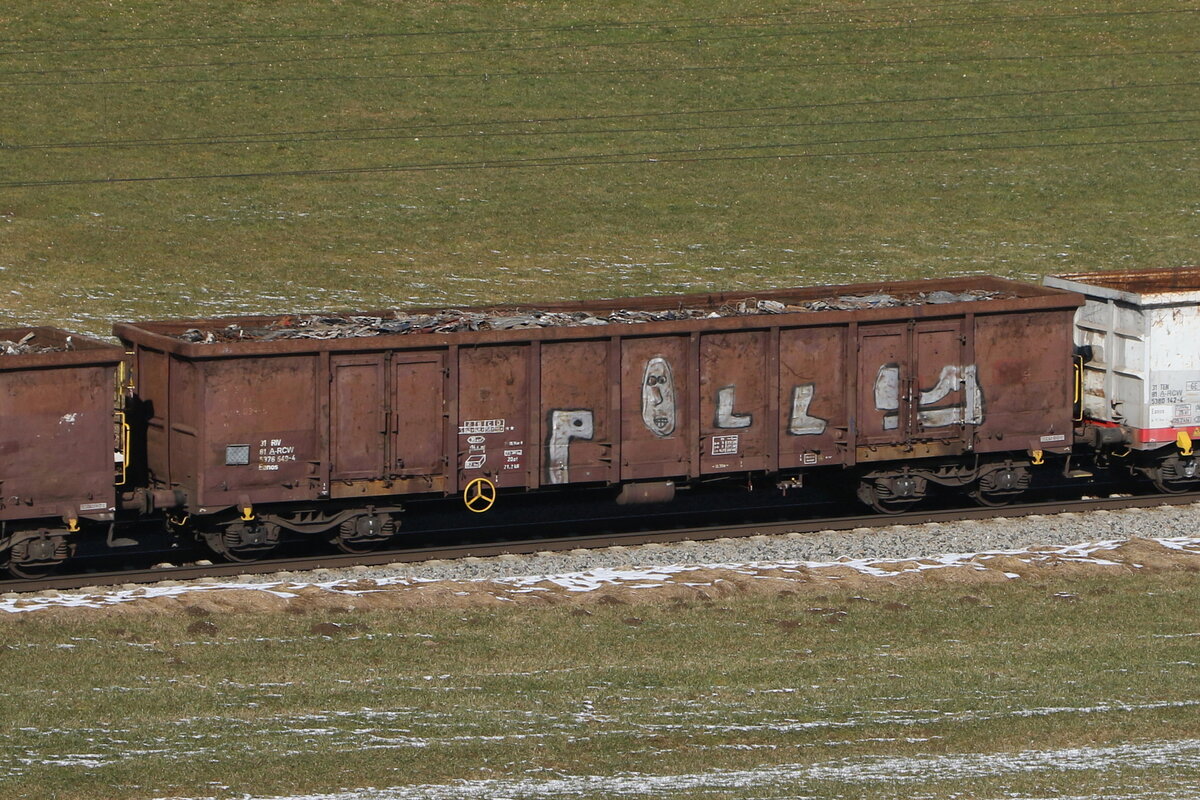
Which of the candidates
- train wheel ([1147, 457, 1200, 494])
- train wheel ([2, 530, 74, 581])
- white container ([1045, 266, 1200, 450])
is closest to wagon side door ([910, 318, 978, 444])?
white container ([1045, 266, 1200, 450])

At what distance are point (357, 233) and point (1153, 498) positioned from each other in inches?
861

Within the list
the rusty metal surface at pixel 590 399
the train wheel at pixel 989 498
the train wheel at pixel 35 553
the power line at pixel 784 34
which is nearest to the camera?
the train wheel at pixel 35 553

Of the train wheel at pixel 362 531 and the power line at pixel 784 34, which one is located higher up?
the power line at pixel 784 34

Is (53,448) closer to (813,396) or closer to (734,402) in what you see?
(734,402)

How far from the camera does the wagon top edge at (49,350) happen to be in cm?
1795

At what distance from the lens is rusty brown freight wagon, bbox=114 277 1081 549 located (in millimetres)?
19359

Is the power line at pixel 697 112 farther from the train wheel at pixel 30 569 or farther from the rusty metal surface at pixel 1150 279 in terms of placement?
the train wheel at pixel 30 569

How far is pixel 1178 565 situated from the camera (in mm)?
20047

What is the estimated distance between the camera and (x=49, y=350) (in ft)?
64.1

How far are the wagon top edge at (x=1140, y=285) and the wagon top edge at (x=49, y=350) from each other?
13.4 metres

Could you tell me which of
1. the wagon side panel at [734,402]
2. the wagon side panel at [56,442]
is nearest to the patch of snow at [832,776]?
the wagon side panel at [56,442]

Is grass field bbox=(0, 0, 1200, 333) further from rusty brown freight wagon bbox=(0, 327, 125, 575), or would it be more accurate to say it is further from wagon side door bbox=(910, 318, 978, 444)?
rusty brown freight wagon bbox=(0, 327, 125, 575)

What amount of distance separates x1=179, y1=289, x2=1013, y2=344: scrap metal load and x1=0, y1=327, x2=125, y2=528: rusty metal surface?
159 centimetres

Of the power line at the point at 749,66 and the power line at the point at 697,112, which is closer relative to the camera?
the power line at the point at 697,112
